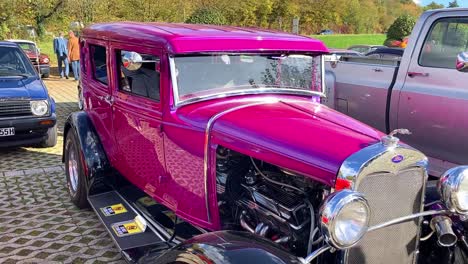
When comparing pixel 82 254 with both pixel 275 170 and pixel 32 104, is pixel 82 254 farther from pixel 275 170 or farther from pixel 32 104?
pixel 32 104

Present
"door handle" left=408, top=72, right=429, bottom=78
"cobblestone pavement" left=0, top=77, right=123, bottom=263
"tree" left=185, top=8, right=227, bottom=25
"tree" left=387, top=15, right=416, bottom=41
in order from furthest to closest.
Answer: "tree" left=387, top=15, right=416, bottom=41, "tree" left=185, top=8, right=227, bottom=25, "door handle" left=408, top=72, right=429, bottom=78, "cobblestone pavement" left=0, top=77, right=123, bottom=263

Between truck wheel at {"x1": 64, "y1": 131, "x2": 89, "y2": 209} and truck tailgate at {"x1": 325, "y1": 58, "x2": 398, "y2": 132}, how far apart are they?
2.71 m

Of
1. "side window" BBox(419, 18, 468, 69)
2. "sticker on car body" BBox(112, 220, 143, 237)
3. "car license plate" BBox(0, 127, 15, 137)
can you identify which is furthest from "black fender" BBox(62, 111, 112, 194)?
"side window" BBox(419, 18, 468, 69)

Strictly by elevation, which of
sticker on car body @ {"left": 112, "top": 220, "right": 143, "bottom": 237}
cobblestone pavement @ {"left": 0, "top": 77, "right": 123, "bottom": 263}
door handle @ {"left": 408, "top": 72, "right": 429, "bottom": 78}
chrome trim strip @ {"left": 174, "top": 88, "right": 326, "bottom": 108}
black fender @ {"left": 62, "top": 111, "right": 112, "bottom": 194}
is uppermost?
chrome trim strip @ {"left": 174, "top": 88, "right": 326, "bottom": 108}

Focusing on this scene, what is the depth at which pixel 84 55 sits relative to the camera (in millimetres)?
4797

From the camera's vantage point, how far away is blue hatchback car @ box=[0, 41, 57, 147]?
6.26 metres

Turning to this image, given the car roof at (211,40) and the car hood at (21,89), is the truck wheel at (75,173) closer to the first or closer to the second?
the car roof at (211,40)

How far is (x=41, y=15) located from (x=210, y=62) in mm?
26585

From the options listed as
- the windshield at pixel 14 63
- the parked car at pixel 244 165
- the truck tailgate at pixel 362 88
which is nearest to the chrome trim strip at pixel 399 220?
the parked car at pixel 244 165

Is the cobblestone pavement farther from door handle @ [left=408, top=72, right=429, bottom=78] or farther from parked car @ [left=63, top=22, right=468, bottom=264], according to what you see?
door handle @ [left=408, top=72, right=429, bottom=78]

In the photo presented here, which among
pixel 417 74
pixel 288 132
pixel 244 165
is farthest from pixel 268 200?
pixel 417 74

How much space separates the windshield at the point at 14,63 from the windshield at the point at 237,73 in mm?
5061

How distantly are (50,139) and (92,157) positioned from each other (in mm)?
3108

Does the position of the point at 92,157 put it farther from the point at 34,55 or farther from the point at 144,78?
the point at 34,55
